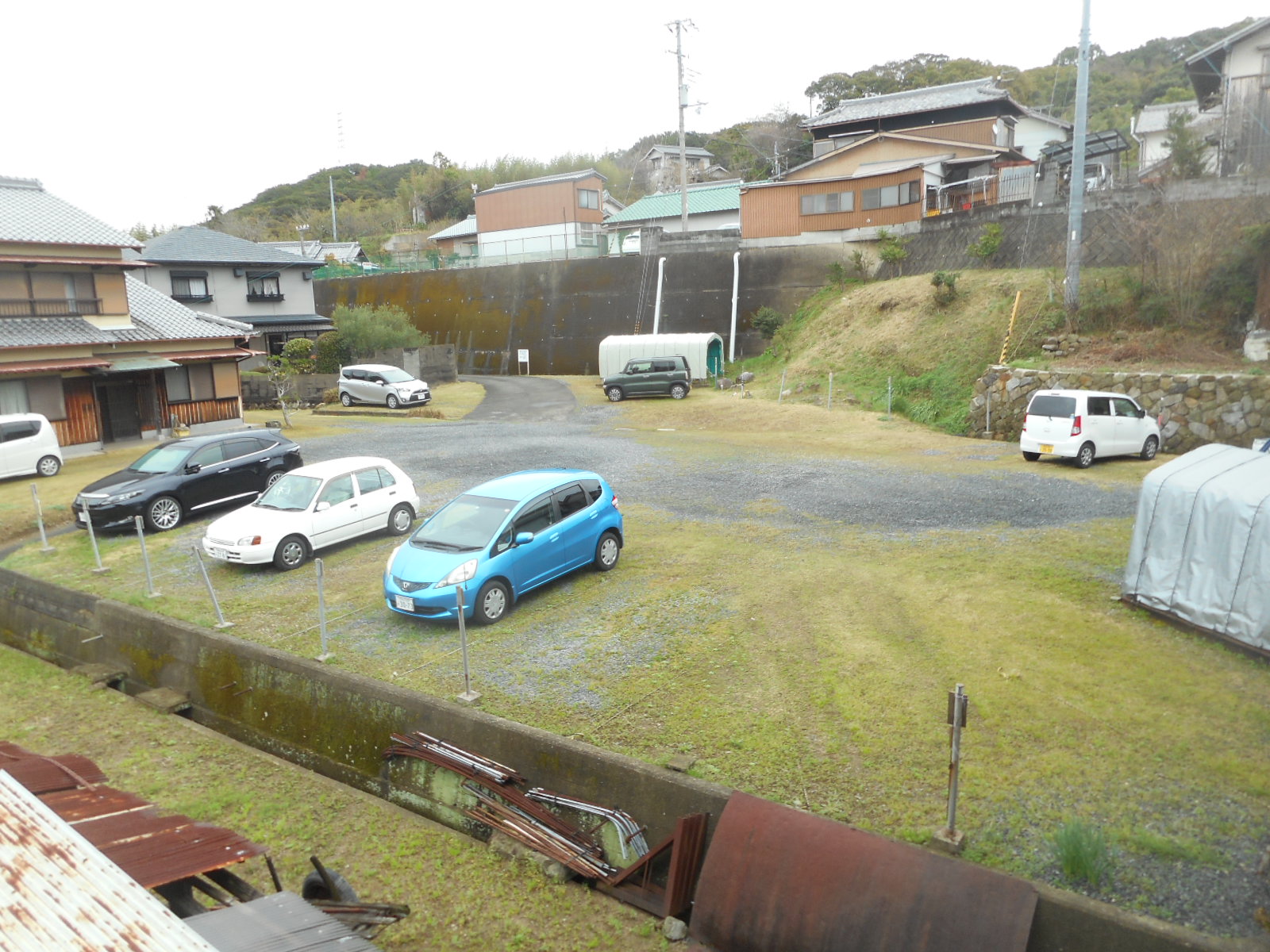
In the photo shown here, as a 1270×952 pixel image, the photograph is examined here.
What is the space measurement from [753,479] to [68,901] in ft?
53.1

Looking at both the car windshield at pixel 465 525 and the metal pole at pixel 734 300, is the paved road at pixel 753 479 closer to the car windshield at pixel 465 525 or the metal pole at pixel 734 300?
the car windshield at pixel 465 525

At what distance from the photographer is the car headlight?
1078cm

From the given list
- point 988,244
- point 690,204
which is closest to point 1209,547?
point 988,244

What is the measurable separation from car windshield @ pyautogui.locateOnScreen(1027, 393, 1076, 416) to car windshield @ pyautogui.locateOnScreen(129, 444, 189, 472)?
1807 centimetres

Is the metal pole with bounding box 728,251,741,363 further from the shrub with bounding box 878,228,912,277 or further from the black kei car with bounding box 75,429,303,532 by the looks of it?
the black kei car with bounding box 75,429,303,532

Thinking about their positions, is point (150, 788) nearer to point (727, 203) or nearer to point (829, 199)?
point (829, 199)

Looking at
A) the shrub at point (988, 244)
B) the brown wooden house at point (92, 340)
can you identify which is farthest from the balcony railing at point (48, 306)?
the shrub at point (988, 244)

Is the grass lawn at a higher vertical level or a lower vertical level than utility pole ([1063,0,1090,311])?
lower

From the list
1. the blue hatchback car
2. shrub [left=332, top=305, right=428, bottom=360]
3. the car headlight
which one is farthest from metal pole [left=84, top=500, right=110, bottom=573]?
shrub [left=332, top=305, right=428, bottom=360]

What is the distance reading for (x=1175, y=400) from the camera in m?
20.0

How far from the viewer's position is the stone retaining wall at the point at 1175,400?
18.8m

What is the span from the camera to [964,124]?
3981cm

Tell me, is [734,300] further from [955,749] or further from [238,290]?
[955,749]

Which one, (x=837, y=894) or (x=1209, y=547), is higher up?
(x=1209, y=547)
